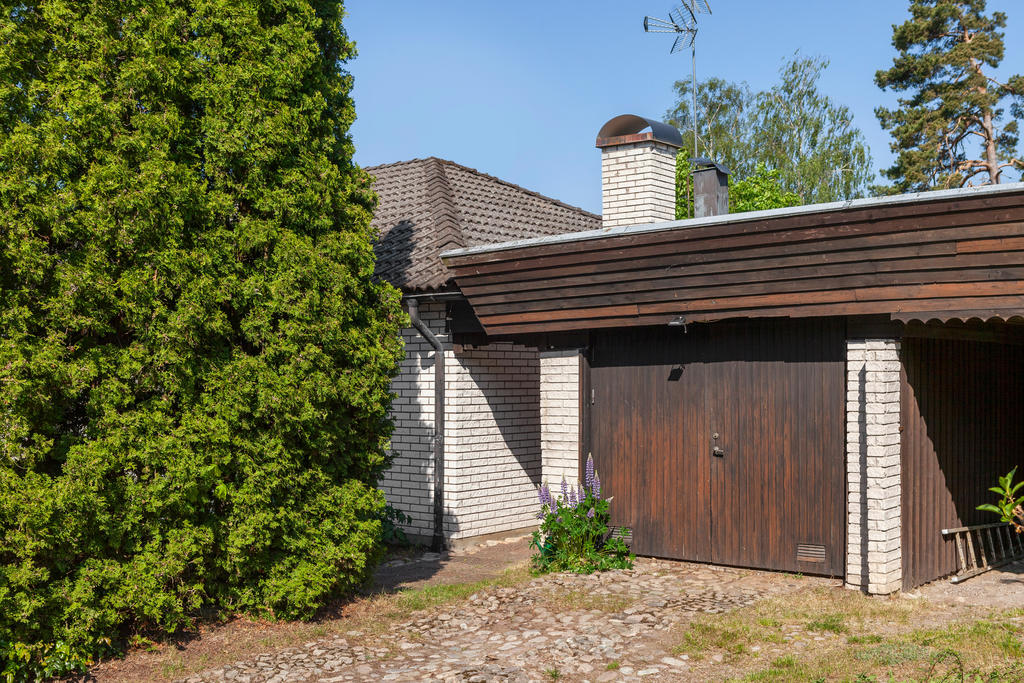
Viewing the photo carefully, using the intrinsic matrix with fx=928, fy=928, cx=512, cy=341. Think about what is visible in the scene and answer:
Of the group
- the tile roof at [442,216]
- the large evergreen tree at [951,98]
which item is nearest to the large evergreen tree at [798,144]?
the large evergreen tree at [951,98]

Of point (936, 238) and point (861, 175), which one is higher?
point (861, 175)

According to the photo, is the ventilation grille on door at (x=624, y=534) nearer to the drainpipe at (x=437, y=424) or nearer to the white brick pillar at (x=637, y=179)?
the drainpipe at (x=437, y=424)

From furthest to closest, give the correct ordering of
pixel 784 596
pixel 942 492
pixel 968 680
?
pixel 942 492
pixel 784 596
pixel 968 680

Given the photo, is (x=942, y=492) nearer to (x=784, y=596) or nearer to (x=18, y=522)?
(x=784, y=596)

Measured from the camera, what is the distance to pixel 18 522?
6.38 meters

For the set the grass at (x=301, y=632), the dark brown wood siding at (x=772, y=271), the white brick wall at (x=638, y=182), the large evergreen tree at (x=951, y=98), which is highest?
the large evergreen tree at (x=951, y=98)

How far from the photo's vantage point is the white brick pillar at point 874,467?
28.0 ft

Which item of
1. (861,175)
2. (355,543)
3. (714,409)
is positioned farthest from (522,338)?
(861,175)

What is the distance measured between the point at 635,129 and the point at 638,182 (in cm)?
65

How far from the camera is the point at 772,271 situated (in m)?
8.91

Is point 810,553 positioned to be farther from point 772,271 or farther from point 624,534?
point 772,271

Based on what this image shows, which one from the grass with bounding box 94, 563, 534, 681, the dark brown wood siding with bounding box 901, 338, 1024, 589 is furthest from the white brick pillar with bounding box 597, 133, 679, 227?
the grass with bounding box 94, 563, 534, 681

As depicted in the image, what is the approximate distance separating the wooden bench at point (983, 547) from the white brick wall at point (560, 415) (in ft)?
12.9

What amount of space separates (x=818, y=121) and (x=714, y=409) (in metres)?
34.6
